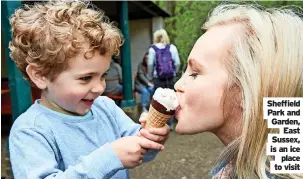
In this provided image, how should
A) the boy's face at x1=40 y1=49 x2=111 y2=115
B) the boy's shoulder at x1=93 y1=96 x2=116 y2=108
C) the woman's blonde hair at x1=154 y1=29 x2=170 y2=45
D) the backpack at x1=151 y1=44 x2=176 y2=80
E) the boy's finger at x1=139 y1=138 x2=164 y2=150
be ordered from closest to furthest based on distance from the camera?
the boy's finger at x1=139 y1=138 x2=164 y2=150 < the boy's face at x1=40 y1=49 x2=111 y2=115 < the boy's shoulder at x1=93 y1=96 x2=116 y2=108 < the backpack at x1=151 y1=44 x2=176 y2=80 < the woman's blonde hair at x1=154 y1=29 x2=170 y2=45

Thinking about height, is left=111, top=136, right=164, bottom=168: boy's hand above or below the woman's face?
below

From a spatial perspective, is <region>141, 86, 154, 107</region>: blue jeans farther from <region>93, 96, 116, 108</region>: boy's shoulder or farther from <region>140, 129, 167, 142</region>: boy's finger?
<region>140, 129, 167, 142</region>: boy's finger

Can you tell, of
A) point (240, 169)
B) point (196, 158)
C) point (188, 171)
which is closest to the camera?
point (240, 169)

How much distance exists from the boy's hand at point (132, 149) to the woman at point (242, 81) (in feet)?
0.45

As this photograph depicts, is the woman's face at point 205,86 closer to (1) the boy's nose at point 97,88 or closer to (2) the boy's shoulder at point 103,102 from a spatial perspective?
(1) the boy's nose at point 97,88

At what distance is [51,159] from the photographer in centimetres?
134

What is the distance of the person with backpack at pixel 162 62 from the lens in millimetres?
6047

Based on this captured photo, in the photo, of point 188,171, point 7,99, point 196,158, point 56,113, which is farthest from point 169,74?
point 56,113

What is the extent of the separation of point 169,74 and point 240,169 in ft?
16.3

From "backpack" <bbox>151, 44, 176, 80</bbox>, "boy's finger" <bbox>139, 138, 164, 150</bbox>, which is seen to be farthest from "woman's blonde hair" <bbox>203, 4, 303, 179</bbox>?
"backpack" <bbox>151, 44, 176, 80</bbox>

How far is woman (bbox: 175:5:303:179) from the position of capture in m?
1.07

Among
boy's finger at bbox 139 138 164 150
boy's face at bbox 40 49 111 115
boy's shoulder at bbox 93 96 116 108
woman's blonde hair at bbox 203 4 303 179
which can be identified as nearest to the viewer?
woman's blonde hair at bbox 203 4 303 179

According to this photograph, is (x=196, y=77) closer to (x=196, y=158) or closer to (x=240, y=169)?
(x=240, y=169)

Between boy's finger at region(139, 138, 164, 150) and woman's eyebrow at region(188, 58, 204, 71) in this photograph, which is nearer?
woman's eyebrow at region(188, 58, 204, 71)
